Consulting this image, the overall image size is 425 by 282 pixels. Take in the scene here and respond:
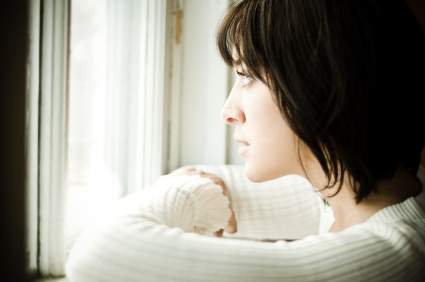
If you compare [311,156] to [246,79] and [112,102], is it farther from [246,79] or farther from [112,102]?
[112,102]

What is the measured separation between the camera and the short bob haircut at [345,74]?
0.41 meters

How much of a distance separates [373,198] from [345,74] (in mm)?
249

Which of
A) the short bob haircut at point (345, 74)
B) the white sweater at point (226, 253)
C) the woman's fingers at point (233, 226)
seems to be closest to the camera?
the white sweater at point (226, 253)

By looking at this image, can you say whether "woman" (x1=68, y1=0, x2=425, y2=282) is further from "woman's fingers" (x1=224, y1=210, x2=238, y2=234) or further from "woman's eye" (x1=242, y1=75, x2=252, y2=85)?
"woman's fingers" (x1=224, y1=210, x2=238, y2=234)

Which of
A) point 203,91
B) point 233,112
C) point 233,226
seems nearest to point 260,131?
point 233,112

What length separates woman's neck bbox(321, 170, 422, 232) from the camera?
0.46 m

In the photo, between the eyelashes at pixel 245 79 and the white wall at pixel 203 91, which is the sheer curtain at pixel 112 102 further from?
the eyelashes at pixel 245 79

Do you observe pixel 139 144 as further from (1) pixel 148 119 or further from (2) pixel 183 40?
(2) pixel 183 40

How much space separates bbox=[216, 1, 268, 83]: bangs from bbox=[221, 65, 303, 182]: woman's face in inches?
1.1

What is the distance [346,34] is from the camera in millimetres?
406

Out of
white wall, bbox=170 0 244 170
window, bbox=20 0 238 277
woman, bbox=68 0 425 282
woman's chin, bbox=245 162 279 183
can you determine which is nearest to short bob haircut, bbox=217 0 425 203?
woman, bbox=68 0 425 282

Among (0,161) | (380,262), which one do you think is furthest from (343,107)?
(0,161)

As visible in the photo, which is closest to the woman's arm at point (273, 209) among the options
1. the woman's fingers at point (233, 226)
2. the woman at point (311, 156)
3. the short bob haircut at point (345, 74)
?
the woman's fingers at point (233, 226)

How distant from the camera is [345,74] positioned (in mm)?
396
